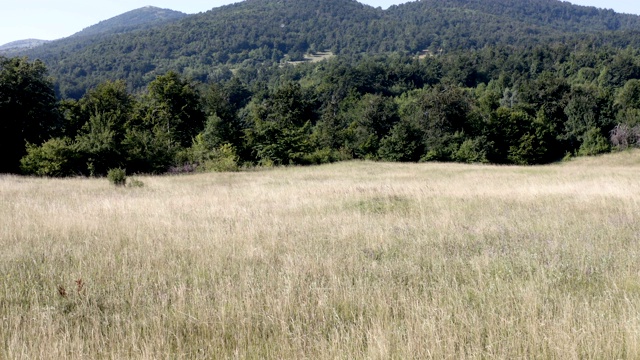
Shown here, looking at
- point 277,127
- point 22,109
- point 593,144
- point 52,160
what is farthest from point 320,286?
point 593,144

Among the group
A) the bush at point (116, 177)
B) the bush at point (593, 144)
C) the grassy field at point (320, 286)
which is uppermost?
the grassy field at point (320, 286)

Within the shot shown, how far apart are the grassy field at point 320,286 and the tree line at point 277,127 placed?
2180cm

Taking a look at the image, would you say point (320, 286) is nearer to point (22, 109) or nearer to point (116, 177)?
point (116, 177)

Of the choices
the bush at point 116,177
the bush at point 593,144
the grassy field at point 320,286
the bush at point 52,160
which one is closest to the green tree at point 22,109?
the bush at point 52,160

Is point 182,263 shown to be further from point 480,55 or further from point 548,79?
point 480,55

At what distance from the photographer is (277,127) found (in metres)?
41.6

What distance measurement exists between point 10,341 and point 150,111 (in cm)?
4446

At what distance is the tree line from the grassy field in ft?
71.5

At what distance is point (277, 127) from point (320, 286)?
38.0m

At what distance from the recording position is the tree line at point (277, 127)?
96.1 ft

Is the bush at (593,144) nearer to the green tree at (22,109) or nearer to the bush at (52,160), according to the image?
the bush at (52,160)

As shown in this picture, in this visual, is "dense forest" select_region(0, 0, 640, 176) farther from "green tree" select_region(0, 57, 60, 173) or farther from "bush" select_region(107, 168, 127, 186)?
"bush" select_region(107, 168, 127, 186)

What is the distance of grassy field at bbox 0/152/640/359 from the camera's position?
3.22m

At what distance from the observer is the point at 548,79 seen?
67.4 m
